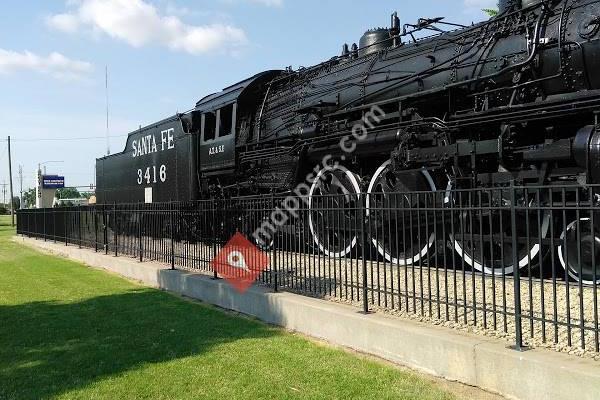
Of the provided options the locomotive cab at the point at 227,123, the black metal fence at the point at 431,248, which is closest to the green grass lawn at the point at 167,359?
the black metal fence at the point at 431,248

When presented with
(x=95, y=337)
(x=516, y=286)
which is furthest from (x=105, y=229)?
(x=516, y=286)

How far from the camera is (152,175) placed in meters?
16.5

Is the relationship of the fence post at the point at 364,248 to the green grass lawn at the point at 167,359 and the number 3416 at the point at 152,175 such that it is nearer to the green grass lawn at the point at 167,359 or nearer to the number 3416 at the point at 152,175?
the green grass lawn at the point at 167,359

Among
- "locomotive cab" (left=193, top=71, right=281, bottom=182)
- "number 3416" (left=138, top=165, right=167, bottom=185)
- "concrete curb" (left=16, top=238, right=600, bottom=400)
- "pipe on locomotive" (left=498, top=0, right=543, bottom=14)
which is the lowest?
"concrete curb" (left=16, top=238, right=600, bottom=400)

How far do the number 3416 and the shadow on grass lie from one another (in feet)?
24.9

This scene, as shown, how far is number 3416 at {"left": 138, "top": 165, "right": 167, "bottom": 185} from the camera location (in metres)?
15.8

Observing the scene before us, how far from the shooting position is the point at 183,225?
Result: 32.0 feet

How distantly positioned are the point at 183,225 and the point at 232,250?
1.69 m

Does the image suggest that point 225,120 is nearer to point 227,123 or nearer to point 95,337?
point 227,123

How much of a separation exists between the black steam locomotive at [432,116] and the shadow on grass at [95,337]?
1760 mm

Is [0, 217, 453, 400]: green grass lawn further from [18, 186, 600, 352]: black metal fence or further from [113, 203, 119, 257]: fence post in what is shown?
[113, 203, 119, 257]: fence post

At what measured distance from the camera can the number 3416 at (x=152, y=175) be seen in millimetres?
15781

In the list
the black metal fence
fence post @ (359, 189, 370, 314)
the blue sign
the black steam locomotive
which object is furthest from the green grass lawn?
the blue sign

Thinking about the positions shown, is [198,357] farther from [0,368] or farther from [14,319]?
[14,319]
